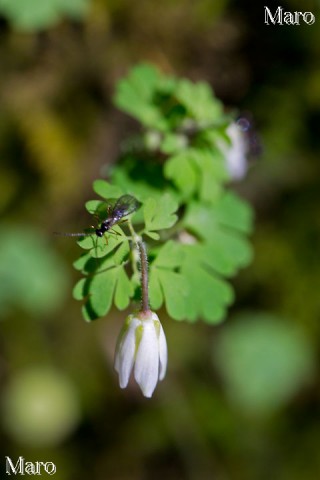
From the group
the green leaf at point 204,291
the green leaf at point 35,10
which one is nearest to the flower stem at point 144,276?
the green leaf at point 204,291

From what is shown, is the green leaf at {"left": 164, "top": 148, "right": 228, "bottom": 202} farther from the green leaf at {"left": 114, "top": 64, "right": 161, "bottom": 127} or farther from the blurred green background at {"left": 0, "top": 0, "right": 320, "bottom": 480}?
the blurred green background at {"left": 0, "top": 0, "right": 320, "bottom": 480}

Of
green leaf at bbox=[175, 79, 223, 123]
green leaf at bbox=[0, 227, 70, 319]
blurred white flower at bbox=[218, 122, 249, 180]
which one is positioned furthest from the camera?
green leaf at bbox=[0, 227, 70, 319]

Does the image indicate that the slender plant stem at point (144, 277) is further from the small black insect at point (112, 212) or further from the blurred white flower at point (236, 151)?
the blurred white flower at point (236, 151)

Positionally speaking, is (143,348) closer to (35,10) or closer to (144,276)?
(144,276)

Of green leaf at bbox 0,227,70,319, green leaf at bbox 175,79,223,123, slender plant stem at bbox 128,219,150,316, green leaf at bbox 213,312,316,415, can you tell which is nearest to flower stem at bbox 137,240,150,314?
slender plant stem at bbox 128,219,150,316

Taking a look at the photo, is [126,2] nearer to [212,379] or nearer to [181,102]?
[181,102]

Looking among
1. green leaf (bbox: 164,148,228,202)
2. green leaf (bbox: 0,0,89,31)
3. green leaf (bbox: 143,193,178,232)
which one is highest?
green leaf (bbox: 0,0,89,31)

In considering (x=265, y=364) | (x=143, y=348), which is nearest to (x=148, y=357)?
(x=143, y=348)
